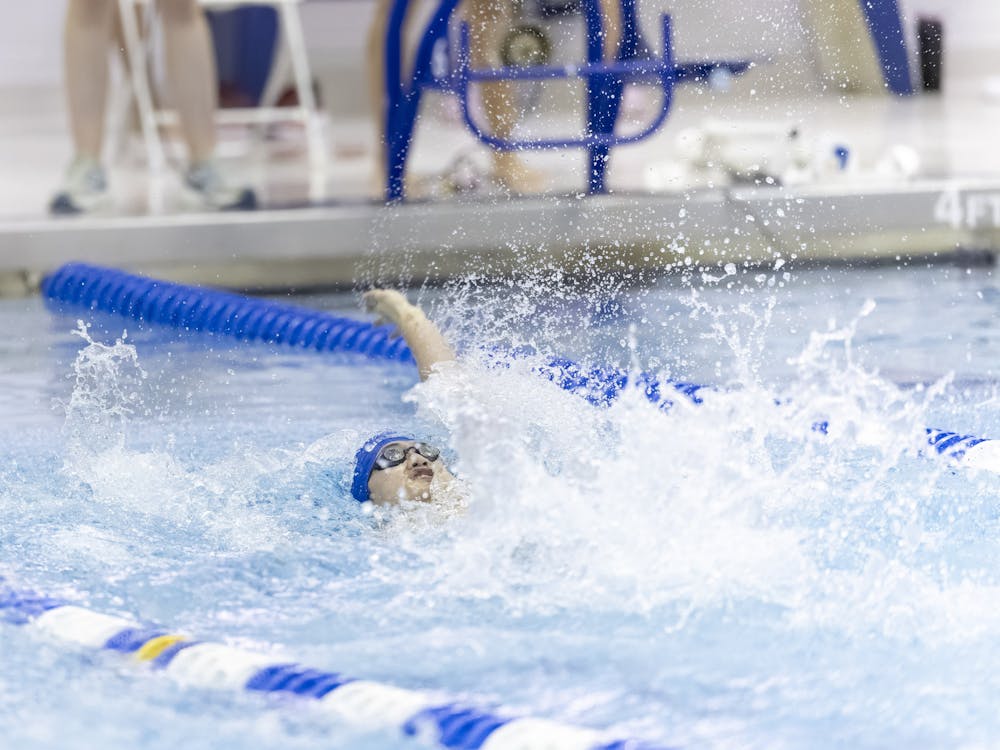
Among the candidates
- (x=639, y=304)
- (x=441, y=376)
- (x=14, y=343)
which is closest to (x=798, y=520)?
(x=441, y=376)

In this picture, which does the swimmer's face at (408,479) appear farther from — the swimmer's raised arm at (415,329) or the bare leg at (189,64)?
the bare leg at (189,64)

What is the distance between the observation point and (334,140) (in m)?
8.27

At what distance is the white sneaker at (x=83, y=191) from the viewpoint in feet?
16.3

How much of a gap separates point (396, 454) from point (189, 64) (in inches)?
92.9

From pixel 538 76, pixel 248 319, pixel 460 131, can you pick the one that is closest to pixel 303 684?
pixel 248 319

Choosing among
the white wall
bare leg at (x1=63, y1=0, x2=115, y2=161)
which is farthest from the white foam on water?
the white wall

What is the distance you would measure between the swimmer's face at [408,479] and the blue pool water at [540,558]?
4 cm

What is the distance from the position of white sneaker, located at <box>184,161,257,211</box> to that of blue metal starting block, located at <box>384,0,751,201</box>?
469 mm

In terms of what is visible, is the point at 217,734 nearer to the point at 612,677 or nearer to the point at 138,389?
the point at 612,677

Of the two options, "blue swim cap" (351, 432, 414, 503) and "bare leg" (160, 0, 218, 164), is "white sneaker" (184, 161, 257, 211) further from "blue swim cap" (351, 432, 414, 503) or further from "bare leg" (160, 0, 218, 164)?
"blue swim cap" (351, 432, 414, 503)

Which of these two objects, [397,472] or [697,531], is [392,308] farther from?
[697,531]

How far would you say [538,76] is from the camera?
4.68 m

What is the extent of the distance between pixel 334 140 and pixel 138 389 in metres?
4.72

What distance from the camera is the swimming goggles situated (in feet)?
8.67
